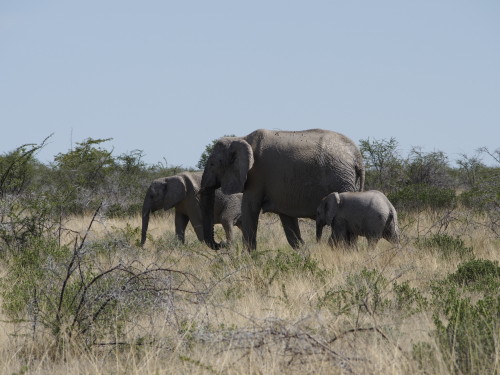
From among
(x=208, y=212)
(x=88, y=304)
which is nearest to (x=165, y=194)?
(x=208, y=212)

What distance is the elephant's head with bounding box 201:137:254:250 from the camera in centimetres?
1112

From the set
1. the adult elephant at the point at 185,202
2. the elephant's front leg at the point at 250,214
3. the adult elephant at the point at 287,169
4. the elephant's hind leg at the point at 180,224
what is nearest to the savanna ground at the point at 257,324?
the adult elephant at the point at 287,169

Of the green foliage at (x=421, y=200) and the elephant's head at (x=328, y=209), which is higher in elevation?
the elephant's head at (x=328, y=209)

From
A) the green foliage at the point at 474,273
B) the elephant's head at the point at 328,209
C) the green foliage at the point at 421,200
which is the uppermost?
the elephant's head at the point at 328,209

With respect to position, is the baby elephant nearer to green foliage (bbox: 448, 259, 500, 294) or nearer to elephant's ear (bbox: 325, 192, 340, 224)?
elephant's ear (bbox: 325, 192, 340, 224)

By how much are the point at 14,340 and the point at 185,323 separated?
1226mm

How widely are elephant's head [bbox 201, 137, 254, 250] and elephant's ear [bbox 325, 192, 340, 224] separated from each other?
4.08ft

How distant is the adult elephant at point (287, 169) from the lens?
36.1 feet

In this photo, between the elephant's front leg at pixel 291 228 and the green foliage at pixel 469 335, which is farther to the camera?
the elephant's front leg at pixel 291 228

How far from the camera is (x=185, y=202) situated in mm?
15148

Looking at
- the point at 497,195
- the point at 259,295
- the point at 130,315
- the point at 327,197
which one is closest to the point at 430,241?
the point at 327,197

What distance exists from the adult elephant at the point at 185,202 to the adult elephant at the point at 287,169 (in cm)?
342

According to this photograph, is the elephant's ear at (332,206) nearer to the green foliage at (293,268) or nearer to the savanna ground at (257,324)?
the savanna ground at (257,324)

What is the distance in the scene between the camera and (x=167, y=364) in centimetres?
490
